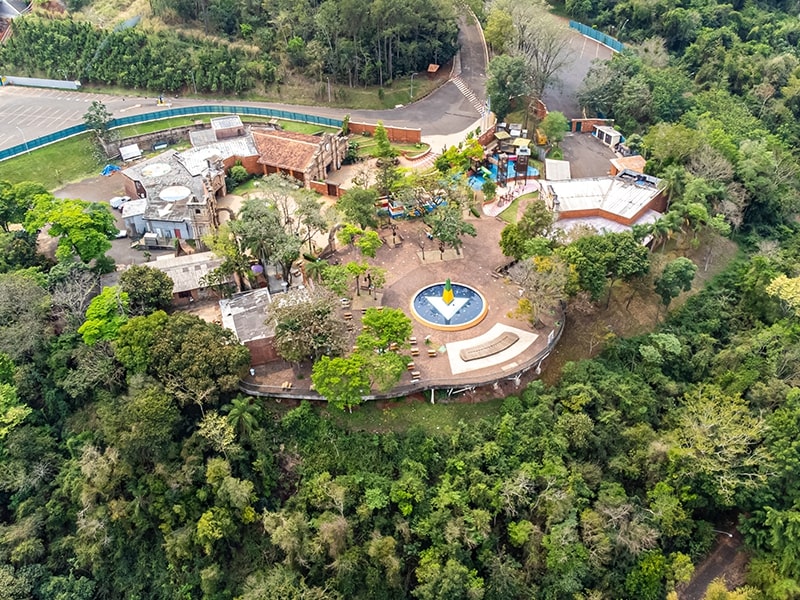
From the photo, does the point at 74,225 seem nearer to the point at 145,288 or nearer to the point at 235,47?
the point at 145,288

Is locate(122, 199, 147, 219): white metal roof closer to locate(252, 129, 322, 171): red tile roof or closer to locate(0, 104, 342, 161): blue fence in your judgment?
locate(252, 129, 322, 171): red tile roof

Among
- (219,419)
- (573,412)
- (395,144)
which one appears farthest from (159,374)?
(395,144)

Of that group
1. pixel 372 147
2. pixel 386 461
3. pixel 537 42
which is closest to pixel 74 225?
pixel 386 461

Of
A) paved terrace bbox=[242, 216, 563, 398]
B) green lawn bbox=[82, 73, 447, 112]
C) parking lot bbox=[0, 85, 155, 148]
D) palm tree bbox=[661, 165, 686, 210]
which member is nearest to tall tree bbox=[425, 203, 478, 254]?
paved terrace bbox=[242, 216, 563, 398]

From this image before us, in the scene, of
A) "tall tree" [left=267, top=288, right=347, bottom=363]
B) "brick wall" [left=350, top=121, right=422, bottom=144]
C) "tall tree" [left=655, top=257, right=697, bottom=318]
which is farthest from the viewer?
"brick wall" [left=350, top=121, right=422, bottom=144]

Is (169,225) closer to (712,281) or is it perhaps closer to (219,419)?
(219,419)

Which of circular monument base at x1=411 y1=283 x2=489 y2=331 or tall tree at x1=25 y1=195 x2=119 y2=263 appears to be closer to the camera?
circular monument base at x1=411 y1=283 x2=489 y2=331

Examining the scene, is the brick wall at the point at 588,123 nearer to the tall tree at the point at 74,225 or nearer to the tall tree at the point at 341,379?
the tall tree at the point at 341,379
